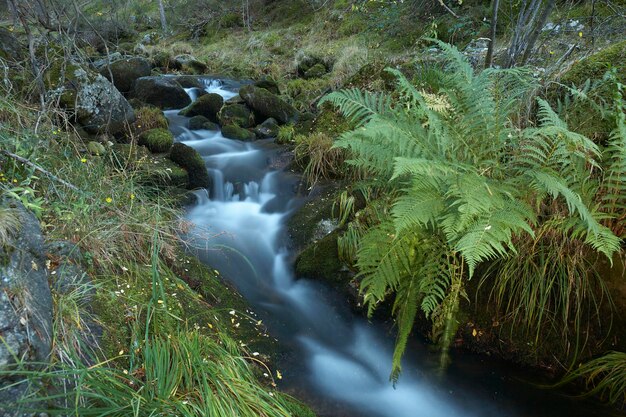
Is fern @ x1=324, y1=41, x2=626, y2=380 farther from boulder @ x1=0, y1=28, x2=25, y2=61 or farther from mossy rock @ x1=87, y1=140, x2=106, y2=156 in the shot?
boulder @ x1=0, y1=28, x2=25, y2=61

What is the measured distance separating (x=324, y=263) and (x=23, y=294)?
99.8 inches

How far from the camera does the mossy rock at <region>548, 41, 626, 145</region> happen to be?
3193 mm

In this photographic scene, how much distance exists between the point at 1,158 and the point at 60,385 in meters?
1.96

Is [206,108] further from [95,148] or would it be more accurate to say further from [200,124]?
[95,148]

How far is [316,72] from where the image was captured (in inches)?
455

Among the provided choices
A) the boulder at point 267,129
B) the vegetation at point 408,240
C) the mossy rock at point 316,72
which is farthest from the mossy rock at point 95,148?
the mossy rock at point 316,72

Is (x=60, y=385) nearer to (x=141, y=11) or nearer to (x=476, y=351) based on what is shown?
(x=476, y=351)

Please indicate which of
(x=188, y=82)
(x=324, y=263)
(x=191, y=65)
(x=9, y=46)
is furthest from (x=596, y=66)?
(x=191, y=65)

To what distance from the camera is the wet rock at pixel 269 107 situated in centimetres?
840

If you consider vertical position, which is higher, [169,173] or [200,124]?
[169,173]

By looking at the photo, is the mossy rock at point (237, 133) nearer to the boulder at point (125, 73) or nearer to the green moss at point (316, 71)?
the boulder at point (125, 73)

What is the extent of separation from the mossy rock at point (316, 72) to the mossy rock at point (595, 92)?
26.4ft

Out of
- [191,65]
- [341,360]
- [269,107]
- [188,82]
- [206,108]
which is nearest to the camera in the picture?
[341,360]

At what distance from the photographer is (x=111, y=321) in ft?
7.76
